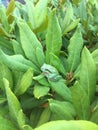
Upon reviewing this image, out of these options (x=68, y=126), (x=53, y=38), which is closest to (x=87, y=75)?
(x=53, y=38)

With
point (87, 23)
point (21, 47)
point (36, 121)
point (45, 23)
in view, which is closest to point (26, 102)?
point (36, 121)

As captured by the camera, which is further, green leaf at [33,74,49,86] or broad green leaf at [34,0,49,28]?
broad green leaf at [34,0,49,28]

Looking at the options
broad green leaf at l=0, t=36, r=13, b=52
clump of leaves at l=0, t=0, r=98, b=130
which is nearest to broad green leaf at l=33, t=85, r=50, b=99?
clump of leaves at l=0, t=0, r=98, b=130

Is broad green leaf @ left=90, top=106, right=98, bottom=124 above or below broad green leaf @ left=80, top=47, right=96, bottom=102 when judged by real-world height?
below

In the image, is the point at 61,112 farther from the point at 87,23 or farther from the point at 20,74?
the point at 87,23

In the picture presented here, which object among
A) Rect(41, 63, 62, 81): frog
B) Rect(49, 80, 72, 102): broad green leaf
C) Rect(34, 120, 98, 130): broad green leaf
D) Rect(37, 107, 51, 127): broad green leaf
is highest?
Rect(34, 120, 98, 130): broad green leaf

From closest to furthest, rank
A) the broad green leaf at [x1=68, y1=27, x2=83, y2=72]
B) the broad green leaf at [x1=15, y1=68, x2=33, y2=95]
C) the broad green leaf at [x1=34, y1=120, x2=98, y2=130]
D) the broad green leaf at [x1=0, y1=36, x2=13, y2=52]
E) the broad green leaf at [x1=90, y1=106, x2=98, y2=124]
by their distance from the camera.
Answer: the broad green leaf at [x1=34, y1=120, x2=98, y2=130] → the broad green leaf at [x1=90, y1=106, x2=98, y2=124] → the broad green leaf at [x1=15, y1=68, x2=33, y2=95] → the broad green leaf at [x1=68, y1=27, x2=83, y2=72] → the broad green leaf at [x1=0, y1=36, x2=13, y2=52]

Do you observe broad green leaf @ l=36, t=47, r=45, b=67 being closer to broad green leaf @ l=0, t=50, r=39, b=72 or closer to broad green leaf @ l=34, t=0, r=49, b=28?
broad green leaf @ l=0, t=50, r=39, b=72
